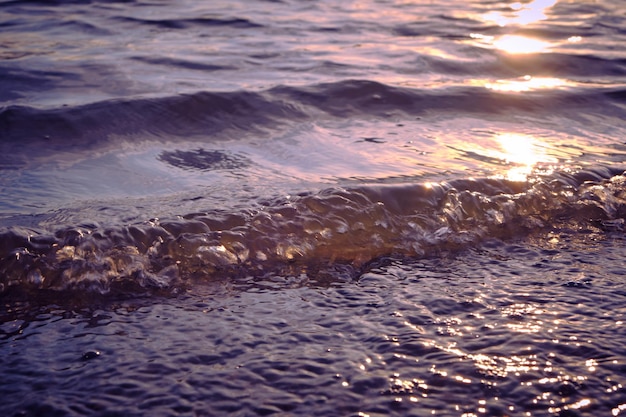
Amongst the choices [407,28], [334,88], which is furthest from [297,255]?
[407,28]

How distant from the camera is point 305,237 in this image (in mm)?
3012

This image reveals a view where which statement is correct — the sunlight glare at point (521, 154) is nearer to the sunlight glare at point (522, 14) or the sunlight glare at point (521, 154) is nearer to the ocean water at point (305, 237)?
the ocean water at point (305, 237)

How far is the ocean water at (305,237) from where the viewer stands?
2.00m

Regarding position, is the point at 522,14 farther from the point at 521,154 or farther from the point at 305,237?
the point at 305,237

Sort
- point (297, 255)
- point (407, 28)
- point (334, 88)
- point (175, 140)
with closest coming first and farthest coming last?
point (297, 255)
point (175, 140)
point (334, 88)
point (407, 28)

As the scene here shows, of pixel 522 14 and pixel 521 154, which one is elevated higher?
pixel 522 14

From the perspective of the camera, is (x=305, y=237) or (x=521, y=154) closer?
(x=305, y=237)

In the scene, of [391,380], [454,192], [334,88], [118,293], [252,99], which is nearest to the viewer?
[391,380]

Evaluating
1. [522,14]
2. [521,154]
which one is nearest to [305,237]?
[521,154]

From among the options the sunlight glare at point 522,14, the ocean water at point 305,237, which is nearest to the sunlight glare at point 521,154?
the ocean water at point 305,237

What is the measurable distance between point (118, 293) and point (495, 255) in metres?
1.47

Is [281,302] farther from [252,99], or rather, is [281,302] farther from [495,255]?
[252,99]

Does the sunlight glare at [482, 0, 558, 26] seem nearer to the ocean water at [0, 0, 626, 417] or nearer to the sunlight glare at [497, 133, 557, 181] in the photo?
the ocean water at [0, 0, 626, 417]

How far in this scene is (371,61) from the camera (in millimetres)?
6688
